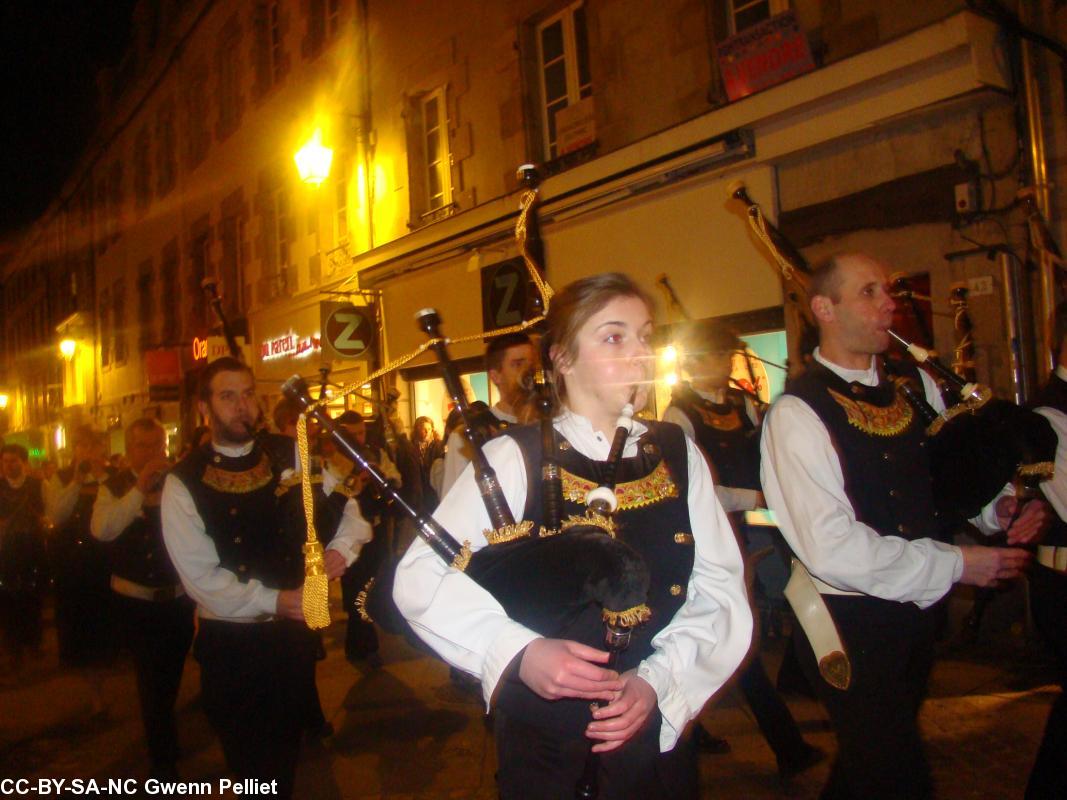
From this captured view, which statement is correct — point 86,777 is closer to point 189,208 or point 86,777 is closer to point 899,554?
point 899,554

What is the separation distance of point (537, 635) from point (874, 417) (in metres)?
1.47

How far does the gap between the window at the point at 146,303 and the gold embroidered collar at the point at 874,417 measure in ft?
76.4

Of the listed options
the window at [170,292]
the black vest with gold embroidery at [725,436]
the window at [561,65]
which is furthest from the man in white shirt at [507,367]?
the window at [170,292]

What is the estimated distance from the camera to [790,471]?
99.5 inches

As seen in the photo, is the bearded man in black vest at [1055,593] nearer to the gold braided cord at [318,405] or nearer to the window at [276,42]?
the gold braided cord at [318,405]

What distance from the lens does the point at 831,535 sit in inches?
94.6

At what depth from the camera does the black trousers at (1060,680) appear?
2613 mm

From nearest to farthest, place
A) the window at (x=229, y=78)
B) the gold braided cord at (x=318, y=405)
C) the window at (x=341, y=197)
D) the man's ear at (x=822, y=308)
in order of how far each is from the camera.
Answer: the gold braided cord at (x=318, y=405) < the man's ear at (x=822, y=308) < the window at (x=341, y=197) < the window at (x=229, y=78)

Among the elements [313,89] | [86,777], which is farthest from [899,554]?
[313,89]

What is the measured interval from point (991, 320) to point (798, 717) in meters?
3.72

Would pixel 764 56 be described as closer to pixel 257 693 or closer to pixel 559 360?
pixel 559 360

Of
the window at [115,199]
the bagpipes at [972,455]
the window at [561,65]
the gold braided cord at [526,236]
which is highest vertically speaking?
the window at [115,199]

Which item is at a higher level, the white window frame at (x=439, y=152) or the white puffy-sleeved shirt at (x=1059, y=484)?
the white window frame at (x=439, y=152)

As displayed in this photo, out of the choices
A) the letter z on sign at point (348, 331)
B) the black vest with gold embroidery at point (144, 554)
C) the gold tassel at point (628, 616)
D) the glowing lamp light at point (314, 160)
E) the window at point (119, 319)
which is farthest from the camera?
the window at point (119, 319)
